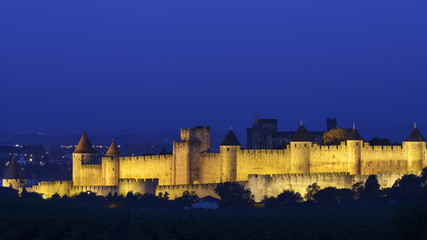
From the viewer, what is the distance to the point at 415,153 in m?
56.6

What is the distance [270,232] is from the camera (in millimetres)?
42406

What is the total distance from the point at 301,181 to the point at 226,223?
11.4 metres

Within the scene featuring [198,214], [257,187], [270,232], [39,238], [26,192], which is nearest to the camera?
[39,238]

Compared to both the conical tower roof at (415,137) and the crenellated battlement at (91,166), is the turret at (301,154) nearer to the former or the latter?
the conical tower roof at (415,137)

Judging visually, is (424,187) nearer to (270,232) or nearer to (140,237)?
(270,232)

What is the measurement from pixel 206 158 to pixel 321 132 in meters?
12.2

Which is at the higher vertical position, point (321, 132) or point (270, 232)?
point (321, 132)

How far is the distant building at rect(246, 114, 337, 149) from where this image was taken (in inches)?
2813

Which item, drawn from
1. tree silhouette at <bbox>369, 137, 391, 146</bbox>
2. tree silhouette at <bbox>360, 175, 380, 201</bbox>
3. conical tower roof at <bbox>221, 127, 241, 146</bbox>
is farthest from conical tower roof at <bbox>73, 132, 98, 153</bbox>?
tree silhouette at <bbox>360, 175, 380, 201</bbox>

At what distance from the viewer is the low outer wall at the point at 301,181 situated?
55.4m

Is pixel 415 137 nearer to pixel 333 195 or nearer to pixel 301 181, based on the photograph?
pixel 333 195

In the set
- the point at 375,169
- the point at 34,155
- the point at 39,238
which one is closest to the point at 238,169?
the point at 375,169

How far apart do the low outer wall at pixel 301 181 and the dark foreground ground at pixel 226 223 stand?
2.63m

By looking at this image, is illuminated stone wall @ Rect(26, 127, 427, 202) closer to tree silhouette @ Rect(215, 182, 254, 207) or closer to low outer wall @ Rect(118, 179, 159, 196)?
low outer wall @ Rect(118, 179, 159, 196)
